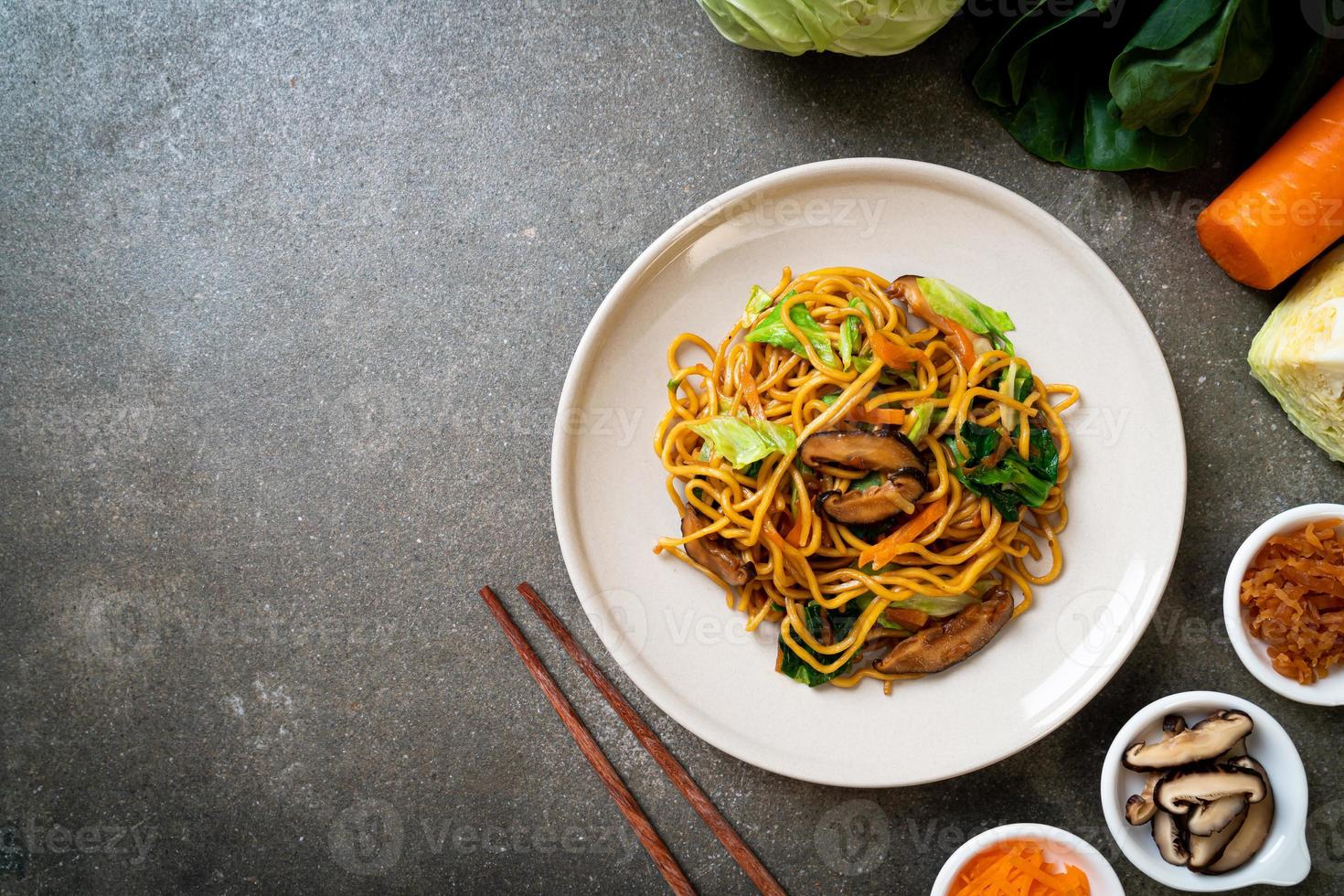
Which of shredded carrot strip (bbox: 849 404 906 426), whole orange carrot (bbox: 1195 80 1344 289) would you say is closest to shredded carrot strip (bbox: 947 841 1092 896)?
shredded carrot strip (bbox: 849 404 906 426)

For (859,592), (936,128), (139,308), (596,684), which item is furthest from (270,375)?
(936,128)

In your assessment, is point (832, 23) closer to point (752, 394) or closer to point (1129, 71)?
point (1129, 71)

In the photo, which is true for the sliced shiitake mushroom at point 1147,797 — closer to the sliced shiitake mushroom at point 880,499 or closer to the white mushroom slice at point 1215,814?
the white mushroom slice at point 1215,814

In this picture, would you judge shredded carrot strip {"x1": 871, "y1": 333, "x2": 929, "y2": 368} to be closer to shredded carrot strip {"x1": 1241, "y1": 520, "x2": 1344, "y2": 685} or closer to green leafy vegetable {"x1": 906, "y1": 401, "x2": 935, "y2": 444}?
green leafy vegetable {"x1": 906, "y1": 401, "x2": 935, "y2": 444}

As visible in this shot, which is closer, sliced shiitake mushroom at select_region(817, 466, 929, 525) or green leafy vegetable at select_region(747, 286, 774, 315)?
sliced shiitake mushroom at select_region(817, 466, 929, 525)

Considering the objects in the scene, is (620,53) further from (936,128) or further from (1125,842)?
(1125,842)

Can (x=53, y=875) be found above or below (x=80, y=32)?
below
